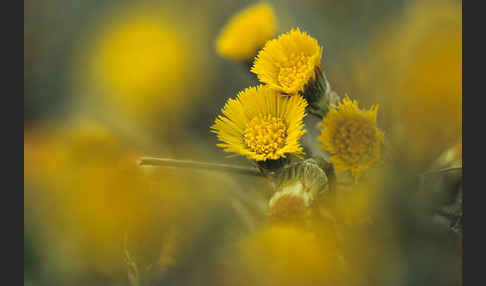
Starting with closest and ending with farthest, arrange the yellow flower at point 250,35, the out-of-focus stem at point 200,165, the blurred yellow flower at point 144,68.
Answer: the out-of-focus stem at point 200,165 < the yellow flower at point 250,35 < the blurred yellow flower at point 144,68

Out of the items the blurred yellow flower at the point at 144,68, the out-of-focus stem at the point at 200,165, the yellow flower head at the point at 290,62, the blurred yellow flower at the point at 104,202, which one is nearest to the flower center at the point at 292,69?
the yellow flower head at the point at 290,62

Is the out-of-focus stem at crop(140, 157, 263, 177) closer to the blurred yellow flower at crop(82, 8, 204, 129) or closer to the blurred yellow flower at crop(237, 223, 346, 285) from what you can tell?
the blurred yellow flower at crop(237, 223, 346, 285)

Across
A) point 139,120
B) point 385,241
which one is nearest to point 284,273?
point 385,241

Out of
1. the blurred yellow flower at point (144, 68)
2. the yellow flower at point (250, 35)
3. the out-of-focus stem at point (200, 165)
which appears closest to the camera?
the out-of-focus stem at point (200, 165)

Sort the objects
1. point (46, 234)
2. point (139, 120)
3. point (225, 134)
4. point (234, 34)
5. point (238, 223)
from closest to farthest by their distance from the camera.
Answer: point (225, 134)
point (234, 34)
point (238, 223)
point (46, 234)
point (139, 120)

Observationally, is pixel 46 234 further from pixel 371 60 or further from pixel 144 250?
pixel 371 60

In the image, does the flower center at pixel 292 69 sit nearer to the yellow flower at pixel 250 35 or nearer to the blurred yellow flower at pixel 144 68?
the yellow flower at pixel 250 35

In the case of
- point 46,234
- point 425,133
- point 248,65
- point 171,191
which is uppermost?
point 248,65
